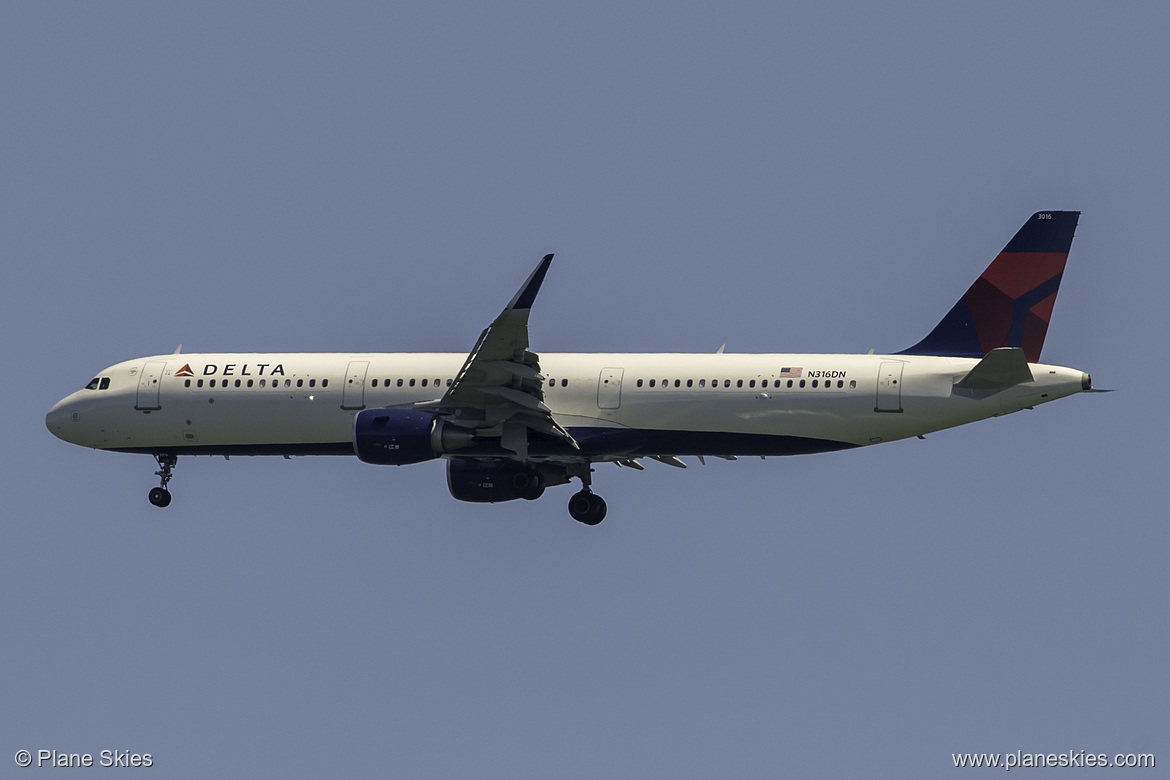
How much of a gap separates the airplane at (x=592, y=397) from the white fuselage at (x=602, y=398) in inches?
1.7

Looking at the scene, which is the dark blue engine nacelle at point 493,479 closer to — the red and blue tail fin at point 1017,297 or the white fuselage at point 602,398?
the white fuselage at point 602,398

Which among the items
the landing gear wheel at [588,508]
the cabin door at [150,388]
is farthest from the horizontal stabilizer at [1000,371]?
the cabin door at [150,388]

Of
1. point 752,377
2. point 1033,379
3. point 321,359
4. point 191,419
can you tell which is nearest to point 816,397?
point 752,377

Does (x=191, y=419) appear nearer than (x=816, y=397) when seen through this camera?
No

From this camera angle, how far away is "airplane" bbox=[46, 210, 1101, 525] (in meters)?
43.2

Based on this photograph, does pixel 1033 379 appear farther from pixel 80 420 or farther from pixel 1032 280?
pixel 80 420

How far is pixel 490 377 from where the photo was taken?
1708 inches

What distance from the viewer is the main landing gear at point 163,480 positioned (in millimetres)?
50353

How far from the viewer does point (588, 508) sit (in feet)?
161

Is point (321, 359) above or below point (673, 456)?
above

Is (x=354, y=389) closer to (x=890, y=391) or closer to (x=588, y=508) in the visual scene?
(x=588, y=508)

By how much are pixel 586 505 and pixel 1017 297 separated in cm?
1228

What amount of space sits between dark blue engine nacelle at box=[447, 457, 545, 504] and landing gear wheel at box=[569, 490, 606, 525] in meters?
1.39

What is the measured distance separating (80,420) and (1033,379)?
2471 centimetres
